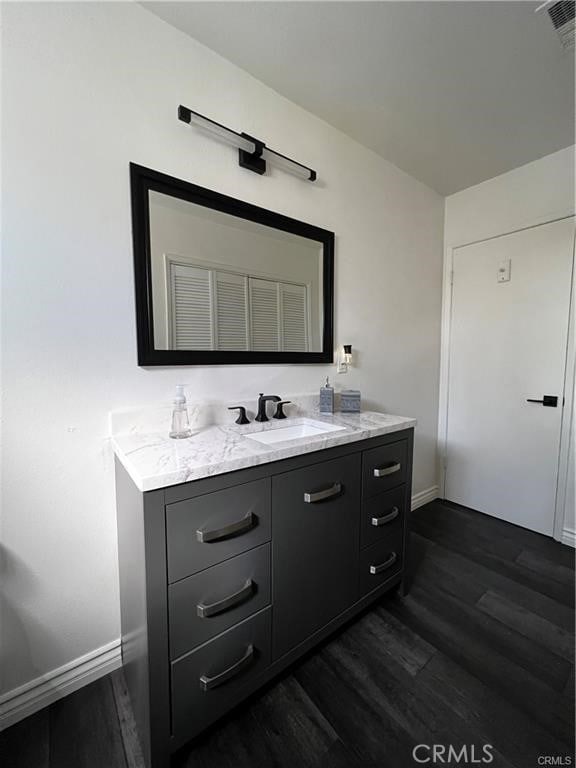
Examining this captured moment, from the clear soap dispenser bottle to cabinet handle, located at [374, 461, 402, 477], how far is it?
828 millimetres

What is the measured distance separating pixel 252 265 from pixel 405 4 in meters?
1.15

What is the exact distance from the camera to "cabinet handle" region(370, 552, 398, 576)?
143 cm

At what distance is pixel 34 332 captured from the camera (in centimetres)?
104

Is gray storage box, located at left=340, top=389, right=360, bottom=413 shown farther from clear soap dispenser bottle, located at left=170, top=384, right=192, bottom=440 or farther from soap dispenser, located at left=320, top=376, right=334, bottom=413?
clear soap dispenser bottle, located at left=170, top=384, right=192, bottom=440

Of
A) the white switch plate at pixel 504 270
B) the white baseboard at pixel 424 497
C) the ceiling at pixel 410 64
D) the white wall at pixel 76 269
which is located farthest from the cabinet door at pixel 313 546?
the white switch plate at pixel 504 270

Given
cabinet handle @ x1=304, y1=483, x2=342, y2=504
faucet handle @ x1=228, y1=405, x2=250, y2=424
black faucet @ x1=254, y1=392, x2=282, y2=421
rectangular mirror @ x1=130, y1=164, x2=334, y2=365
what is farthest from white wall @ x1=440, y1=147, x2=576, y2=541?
faucet handle @ x1=228, y1=405, x2=250, y2=424

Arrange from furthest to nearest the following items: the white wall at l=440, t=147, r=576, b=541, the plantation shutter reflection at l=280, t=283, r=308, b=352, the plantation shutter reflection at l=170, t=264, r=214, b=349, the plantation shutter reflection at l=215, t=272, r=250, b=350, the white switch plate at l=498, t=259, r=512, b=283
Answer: the white switch plate at l=498, t=259, r=512, b=283
the white wall at l=440, t=147, r=576, b=541
the plantation shutter reflection at l=280, t=283, r=308, b=352
the plantation shutter reflection at l=215, t=272, r=250, b=350
the plantation shutter reflection at l=170, t=264, r=214, b=349

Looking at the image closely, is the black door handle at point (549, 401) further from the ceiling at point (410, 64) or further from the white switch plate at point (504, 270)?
the ceiling at point (410, 64)

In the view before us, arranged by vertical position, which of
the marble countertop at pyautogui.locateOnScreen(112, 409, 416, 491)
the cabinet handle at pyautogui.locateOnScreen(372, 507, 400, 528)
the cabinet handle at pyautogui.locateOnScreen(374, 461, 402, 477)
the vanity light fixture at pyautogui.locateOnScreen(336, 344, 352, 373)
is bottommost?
the cabinet handle at pyautogui.locateOnScreen(372, 507, 400, 528)

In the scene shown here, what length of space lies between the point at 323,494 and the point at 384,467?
399 millimetres

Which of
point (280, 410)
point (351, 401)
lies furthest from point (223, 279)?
point (351, 401)

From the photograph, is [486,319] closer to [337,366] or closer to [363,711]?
[337,366]

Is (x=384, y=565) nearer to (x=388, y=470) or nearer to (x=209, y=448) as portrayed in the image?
(x=388, y=470)

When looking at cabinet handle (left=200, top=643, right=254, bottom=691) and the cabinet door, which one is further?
the cabinet door
